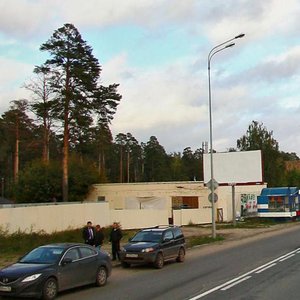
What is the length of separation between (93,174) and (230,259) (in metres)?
35.6

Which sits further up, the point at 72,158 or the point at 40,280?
the point at 72,158

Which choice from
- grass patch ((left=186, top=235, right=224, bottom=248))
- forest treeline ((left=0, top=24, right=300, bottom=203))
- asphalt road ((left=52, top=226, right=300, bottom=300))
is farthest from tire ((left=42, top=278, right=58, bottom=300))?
forest treeline ((left=0, top=24, right=300, bottom=203))

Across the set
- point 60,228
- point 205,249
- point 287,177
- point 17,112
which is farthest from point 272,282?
point 287,177

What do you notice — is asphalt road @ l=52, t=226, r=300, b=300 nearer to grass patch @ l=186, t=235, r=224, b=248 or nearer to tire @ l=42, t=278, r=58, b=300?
tire @ l=42, t=278, r=58, b=300

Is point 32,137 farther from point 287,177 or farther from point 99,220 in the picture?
point 287,177

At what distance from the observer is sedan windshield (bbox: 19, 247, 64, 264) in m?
14.2

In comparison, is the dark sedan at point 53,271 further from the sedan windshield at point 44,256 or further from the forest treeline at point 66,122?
the forest treeline at point 66,122

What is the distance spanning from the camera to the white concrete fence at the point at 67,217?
2861cm

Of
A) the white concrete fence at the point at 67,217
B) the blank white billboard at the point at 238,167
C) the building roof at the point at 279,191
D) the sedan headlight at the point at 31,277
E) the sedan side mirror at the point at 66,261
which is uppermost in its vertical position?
the blank white billboard at the point at 238,167

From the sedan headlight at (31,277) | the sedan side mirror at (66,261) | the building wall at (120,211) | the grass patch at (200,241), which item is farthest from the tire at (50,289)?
the grass patch at (200,241)

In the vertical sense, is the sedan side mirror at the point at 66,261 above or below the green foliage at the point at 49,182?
below

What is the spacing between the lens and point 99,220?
36594 millimetres

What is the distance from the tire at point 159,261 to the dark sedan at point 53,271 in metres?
3.64

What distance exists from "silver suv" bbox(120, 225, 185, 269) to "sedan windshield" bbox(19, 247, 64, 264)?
17.1 feet
